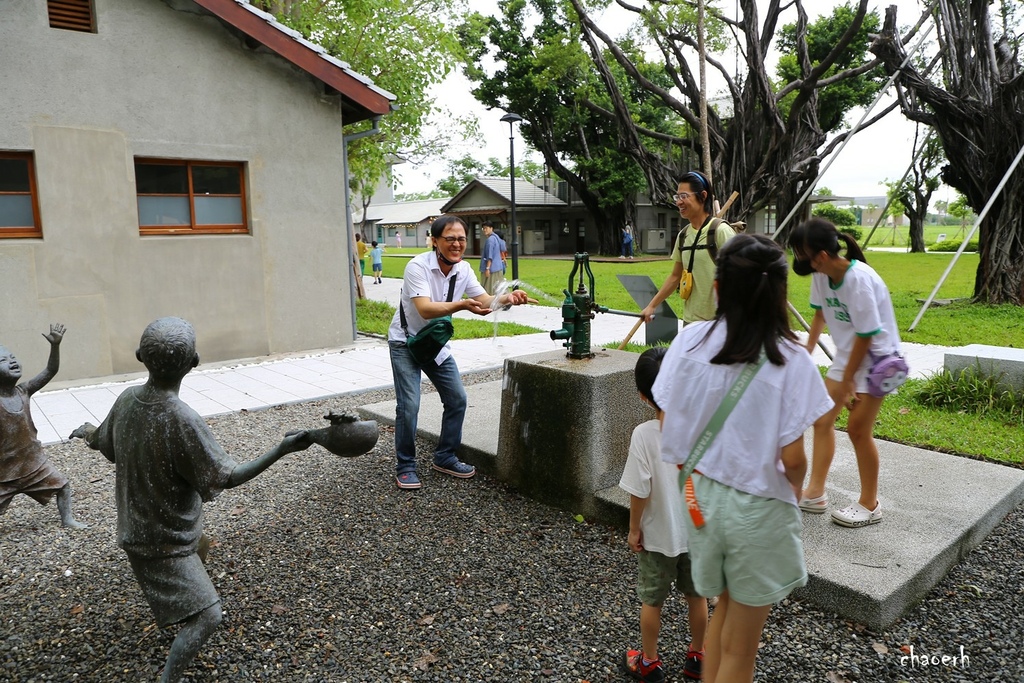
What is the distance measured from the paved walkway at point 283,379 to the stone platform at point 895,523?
2985 millimetres

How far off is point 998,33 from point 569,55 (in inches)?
630

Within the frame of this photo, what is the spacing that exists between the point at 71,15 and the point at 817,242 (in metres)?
8.79

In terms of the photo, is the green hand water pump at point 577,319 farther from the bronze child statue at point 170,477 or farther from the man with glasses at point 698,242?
the bronze child statue at point 170,477

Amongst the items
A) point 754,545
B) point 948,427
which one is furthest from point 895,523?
point 948,427

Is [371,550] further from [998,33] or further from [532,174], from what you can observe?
[532,174]

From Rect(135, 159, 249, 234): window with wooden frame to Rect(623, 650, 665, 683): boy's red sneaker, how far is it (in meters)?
8.41

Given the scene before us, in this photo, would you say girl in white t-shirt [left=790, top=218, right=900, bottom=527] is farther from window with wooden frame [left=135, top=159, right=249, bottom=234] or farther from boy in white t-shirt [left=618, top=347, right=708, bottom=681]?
window with wooden frame [left=135, top=159, right=249, bottom=234]

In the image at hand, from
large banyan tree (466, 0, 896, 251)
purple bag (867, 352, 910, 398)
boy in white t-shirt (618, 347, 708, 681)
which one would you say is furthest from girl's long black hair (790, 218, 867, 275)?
large banyan tree (466, 0, 896, 251)

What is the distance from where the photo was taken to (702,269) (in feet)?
15.3

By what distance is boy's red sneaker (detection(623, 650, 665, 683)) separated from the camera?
276cm

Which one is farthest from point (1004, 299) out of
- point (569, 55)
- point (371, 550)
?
point (569, 55)

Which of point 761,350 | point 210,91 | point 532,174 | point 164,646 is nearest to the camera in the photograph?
point 761,350

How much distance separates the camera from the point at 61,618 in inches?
132

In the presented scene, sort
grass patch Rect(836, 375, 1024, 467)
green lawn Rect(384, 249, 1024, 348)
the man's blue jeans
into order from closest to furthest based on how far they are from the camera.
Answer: the man's blue jeans
grass patch Rect(836, 375, 1024, 467)
green lawn Rect(384, 249, 1024, 348)
